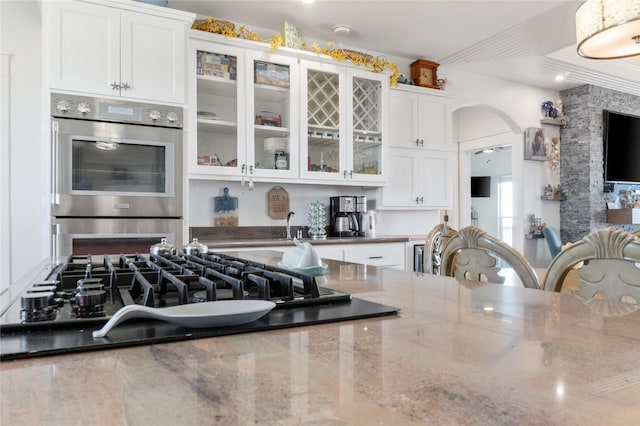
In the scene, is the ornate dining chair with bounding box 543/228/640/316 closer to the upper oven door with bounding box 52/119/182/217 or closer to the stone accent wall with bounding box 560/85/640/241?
the upper oven door with bounding box 52/119/182/217

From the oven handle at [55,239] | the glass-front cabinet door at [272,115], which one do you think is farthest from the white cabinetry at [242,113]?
the oven handle at [55,239]

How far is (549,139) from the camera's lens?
5.31 meters

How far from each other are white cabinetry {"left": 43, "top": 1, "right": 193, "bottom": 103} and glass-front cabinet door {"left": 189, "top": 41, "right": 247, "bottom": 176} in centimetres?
33

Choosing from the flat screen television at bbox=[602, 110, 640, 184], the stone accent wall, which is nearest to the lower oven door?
the stone accent wall

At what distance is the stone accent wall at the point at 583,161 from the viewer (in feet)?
16.6

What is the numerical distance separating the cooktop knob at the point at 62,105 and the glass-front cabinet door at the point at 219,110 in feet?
2.70

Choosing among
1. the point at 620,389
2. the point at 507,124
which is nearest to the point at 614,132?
the point at 507,124

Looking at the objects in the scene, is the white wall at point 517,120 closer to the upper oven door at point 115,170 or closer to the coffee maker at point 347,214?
the coffee maker at point 347,214

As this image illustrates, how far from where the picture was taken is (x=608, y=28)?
6.93 ft

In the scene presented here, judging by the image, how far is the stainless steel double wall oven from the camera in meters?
2.43

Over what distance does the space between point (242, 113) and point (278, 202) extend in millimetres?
869

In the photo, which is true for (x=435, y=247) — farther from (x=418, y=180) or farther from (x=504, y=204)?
(x=504, y=204)

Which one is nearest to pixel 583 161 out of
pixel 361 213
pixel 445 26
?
pixel 445 26

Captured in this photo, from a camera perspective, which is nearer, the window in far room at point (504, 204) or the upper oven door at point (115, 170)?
the upper oven door at point (115, 170)
